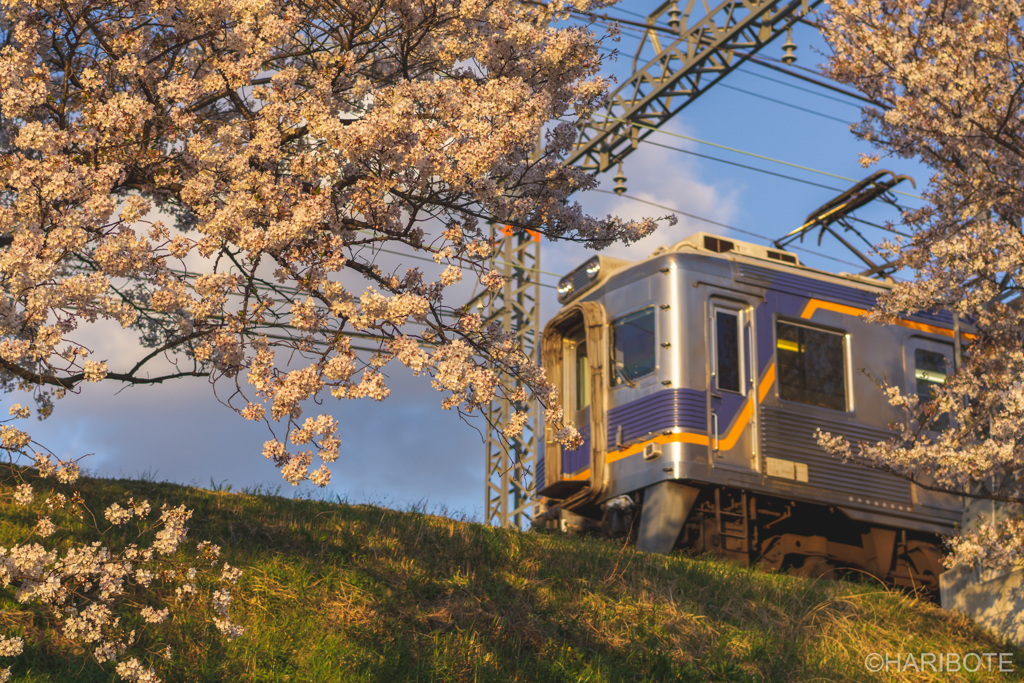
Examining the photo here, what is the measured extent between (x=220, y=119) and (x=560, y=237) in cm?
273

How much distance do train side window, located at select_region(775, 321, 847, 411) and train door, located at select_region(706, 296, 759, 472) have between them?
1.41 ft

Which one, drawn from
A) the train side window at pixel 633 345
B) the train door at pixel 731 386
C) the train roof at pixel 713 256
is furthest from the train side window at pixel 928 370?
the train side window at pixel 633 345

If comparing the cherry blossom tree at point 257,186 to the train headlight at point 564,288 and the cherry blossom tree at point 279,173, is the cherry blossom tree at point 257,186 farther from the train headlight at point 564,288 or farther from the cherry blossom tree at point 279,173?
the train headlight at point 564,288

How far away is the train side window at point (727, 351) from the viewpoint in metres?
11.9

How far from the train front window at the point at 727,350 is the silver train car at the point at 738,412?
→ 0.01m

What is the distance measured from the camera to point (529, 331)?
736 inches

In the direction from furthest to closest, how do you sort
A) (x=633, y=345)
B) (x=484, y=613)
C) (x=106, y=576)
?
(x=633, y=345) → (x=484, y=613) → (x=106, y=576)

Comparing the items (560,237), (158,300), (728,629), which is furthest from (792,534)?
(158,300)

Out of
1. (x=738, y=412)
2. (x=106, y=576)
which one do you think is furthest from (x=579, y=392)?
(x=106, y=576)

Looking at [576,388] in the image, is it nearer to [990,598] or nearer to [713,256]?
[713,256]

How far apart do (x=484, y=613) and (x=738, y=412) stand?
16.2ft

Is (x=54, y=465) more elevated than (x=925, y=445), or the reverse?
(x=925, y=445)

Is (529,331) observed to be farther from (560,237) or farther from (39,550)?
(39,550)

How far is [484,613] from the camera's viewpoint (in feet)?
25.7
